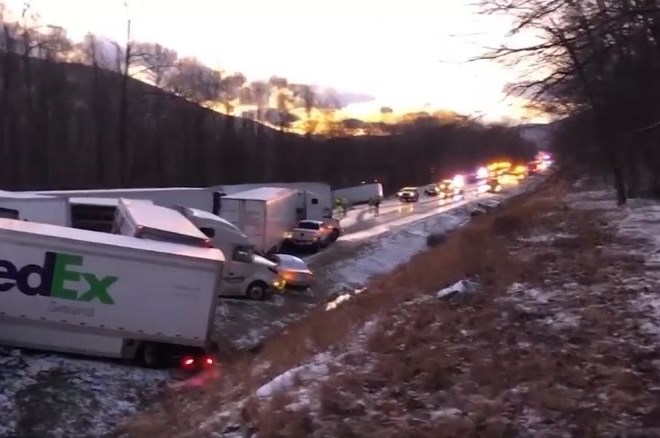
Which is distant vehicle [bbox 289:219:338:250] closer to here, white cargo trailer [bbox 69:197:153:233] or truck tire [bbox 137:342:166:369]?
white cargo trailer [bbox 69:197:153:233]

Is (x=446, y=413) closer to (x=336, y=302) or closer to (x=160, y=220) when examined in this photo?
(x=160, y=220)

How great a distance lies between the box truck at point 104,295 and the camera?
18.6 m

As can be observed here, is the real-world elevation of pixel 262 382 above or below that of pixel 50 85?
below

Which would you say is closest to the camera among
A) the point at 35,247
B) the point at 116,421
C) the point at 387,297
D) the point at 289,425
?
the point at 289,425

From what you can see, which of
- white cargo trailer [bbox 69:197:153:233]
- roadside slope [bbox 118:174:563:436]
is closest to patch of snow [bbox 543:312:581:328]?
roadside slope [bbox 118:174:563:436]

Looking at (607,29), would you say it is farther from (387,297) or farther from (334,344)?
(387,297)

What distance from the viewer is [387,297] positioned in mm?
22391

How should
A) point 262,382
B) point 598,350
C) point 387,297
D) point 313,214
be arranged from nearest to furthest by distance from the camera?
1. point 598,350
2. point 262,382
3. point 387,297
4. point 313,214

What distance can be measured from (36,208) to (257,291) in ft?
26.2

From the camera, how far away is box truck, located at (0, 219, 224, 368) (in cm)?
1856

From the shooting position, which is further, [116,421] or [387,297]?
[387,297]

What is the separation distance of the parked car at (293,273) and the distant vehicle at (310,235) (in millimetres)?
12133

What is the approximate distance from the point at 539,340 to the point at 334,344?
4053 mm

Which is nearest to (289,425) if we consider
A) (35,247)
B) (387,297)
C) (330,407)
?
(330,407)
